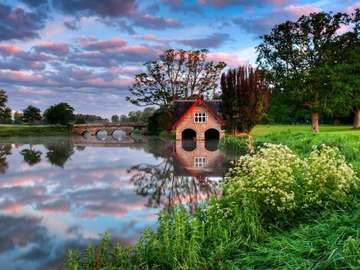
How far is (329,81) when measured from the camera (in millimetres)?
45188

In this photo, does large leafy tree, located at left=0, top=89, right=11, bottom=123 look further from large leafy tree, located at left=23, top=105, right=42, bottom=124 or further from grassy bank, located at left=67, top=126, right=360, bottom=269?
grassy bank, located at left=67, top=126, right=360, bottom=269

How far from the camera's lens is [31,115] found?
11444 centimetres

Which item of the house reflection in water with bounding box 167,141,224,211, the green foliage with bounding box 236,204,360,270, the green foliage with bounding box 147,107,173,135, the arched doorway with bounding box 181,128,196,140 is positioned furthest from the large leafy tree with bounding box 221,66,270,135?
the green foliage with bounding box 236,204,360,270

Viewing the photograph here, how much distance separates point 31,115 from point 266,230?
113189 millimetres

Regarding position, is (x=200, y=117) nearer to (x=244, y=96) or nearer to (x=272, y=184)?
(x=244, y=96)

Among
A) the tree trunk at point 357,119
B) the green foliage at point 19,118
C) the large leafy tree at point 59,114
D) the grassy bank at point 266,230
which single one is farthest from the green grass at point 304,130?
the green foliage at point 19,118

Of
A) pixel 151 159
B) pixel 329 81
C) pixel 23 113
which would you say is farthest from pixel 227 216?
pixel 23 113

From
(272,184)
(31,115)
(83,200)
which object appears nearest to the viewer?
(272,184)

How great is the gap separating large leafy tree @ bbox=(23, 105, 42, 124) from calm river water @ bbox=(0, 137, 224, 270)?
9200 centimetres

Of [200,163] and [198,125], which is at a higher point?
[198,125]

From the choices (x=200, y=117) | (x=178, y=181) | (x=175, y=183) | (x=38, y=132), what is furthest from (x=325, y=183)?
(x=38, y=132)

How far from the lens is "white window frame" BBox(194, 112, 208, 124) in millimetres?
52091

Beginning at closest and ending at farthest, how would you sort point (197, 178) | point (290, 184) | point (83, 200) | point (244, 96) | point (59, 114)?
point (290, 184) → point (83, 200) → point (197, 178) → point (244, 96) → point (59, 114)

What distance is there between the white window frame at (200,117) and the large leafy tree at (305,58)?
8.89 m
